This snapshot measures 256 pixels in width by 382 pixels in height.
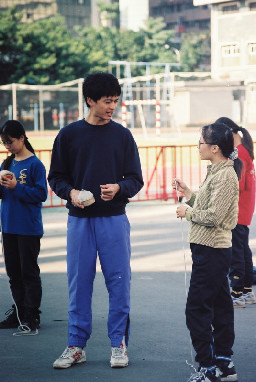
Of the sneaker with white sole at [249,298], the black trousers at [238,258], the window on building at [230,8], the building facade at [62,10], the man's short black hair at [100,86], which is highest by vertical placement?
the building facade at [62,10]

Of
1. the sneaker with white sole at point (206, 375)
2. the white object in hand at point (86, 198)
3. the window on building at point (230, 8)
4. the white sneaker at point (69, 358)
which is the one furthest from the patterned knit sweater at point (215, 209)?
the window on building at point (230, 8)

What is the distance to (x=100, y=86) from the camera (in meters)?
4.59

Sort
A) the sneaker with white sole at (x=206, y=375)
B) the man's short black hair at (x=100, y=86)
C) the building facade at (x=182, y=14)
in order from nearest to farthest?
the sneaker with white sole at (x=206, y=375) → the man's short black hair at (x=100, y=86) → the building facade at (x=182, y=14)

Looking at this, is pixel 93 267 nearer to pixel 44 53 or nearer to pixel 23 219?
pixel 23 219

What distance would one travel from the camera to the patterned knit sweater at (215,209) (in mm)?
4195

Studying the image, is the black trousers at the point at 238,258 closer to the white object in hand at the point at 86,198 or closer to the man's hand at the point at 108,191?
the man's hand at the point at 108,191

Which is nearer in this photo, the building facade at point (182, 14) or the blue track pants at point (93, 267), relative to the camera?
the blue track pants at point (93, 267)


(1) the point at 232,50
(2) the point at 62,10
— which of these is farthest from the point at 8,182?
(2) the point at 62,10

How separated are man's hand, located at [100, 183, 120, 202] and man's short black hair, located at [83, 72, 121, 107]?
1.76ft

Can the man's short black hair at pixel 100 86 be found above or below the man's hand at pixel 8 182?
above

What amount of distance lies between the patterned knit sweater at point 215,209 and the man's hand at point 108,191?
494mm

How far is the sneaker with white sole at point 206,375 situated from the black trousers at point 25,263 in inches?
67.6

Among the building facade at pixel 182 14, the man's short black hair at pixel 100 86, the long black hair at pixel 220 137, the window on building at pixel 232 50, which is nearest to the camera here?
the long black hair at pixel 220 137

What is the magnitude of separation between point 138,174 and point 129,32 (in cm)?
6338
